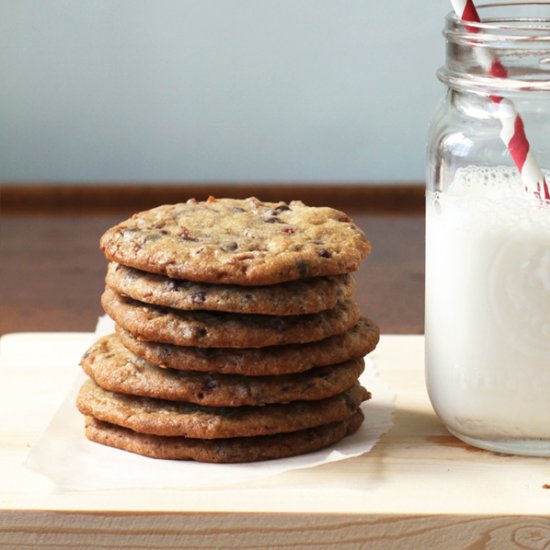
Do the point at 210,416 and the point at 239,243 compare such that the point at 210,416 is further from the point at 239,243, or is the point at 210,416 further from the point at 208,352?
the point at 239,243

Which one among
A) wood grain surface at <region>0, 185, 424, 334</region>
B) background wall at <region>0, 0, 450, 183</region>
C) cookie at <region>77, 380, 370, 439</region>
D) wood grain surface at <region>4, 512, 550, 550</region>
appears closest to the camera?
wood grain surface at <region>4, 512, 550, 550</region>

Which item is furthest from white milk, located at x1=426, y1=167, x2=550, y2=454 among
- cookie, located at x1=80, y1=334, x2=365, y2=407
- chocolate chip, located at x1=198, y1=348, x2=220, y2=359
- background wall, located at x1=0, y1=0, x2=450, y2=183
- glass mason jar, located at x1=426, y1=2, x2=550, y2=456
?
background wall, located at x1=0, y1=0, x2=450, y2=183

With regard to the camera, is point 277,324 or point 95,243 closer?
point 277,324

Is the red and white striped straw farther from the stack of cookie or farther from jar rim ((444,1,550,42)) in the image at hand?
the stack of cookie

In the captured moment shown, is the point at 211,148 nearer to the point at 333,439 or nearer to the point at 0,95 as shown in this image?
the point at 0,95

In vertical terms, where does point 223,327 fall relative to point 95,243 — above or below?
above

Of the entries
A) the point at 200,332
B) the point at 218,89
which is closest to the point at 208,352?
the point at 200,332

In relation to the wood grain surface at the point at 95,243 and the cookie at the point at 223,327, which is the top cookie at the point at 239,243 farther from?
the wood grain surface at the point at 95,243
